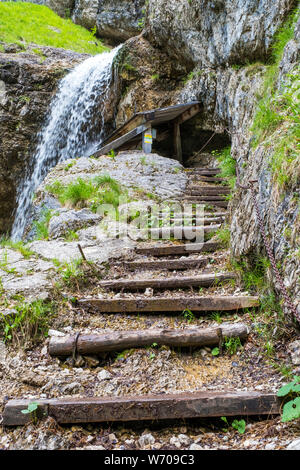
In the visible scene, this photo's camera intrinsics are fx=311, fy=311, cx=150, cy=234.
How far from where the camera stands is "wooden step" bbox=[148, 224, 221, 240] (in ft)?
15.8

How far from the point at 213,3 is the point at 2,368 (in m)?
10.1

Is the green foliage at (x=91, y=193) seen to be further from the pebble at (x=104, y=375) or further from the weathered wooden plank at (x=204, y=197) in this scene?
the pebble at (x=104, y=375)

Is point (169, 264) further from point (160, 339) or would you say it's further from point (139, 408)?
point (139, 408)

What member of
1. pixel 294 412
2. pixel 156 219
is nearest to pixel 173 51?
pixel 156 219

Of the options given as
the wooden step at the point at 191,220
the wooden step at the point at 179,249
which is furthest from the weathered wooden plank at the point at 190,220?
the wooden step at the point at 179,249

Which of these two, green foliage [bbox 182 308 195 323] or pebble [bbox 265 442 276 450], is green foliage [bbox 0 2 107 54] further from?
pebble [bbox 265 442 276 450]

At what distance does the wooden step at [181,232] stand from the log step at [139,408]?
308 cm

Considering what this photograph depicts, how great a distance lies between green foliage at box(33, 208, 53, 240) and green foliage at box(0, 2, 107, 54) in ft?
44.2

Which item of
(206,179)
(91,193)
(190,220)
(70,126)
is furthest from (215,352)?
(70,126)

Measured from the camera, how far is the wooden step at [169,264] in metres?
3.89

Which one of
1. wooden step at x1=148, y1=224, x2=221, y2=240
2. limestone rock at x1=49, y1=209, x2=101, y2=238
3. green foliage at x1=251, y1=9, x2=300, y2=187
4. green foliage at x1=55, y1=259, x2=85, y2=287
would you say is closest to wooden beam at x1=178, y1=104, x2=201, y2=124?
limestone rock at x1=49, y1=209, x2=101, y2=238

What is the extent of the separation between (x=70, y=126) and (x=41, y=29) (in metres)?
11.6

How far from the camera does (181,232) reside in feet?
15.9
